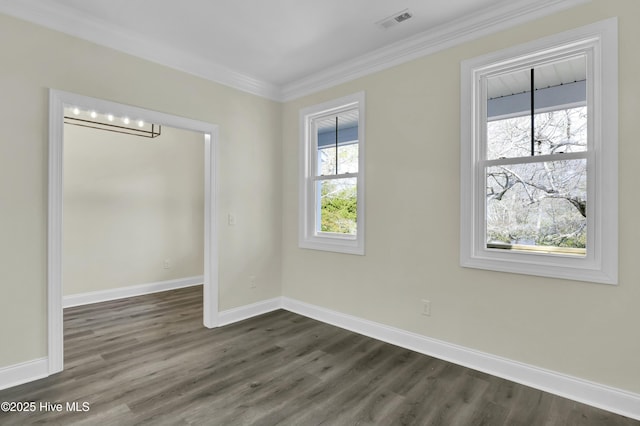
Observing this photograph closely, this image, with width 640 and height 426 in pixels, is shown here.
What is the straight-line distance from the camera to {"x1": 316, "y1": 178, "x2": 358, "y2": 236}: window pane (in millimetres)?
3699

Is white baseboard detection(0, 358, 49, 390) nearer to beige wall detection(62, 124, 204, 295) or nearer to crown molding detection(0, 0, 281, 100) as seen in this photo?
beige wall detection(62, 124, 204, 295)

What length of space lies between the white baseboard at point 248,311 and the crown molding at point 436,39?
2.59 metres

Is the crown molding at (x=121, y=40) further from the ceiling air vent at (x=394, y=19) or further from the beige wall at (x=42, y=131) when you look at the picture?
the ceiling air vent at (x=394, y=19)

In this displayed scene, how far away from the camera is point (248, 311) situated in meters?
3.88

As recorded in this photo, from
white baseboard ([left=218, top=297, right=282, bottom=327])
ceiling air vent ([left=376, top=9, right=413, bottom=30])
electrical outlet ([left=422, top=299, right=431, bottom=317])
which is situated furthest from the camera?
white baseboard ([left=218, top=297, right=282, bottom=327])

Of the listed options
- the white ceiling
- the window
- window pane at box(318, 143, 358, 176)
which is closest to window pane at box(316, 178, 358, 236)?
the window

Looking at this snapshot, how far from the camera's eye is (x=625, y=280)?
2.07 metres

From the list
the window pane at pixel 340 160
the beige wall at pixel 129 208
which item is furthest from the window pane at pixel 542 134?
the beige wall at pixel 129 208

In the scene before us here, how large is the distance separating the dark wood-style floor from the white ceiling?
2.66 m

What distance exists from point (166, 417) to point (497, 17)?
358 centimetres

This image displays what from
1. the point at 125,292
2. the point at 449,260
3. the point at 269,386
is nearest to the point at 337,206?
the point at 449,260

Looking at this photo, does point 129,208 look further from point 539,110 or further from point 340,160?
point 539,110

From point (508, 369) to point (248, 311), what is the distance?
265cm

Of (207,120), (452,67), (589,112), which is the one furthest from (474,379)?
(207,120)
